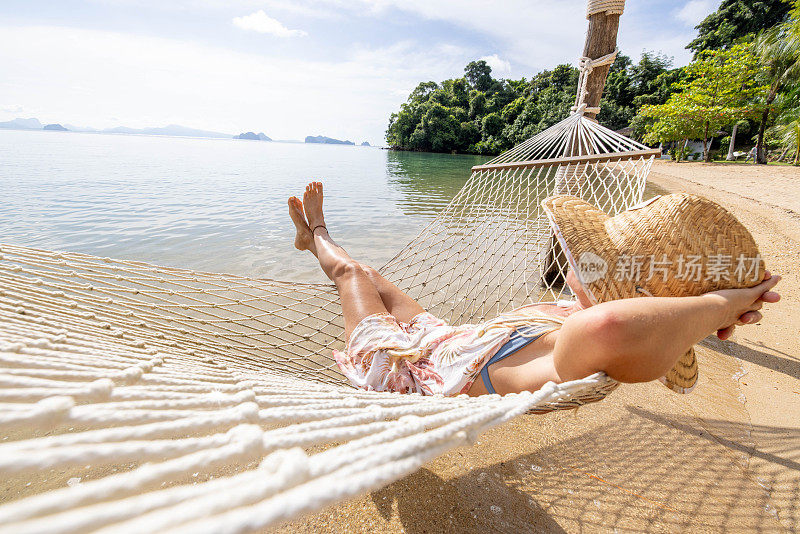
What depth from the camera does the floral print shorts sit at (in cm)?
101

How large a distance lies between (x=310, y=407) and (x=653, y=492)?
3.81 ft

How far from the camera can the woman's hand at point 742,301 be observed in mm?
683

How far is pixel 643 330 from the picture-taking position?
620 millimetres

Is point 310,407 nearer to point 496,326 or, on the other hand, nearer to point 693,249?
point 496,326

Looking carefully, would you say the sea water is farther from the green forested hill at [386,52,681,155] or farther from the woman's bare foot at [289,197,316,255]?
the green forested hill at [386,52,681,155]

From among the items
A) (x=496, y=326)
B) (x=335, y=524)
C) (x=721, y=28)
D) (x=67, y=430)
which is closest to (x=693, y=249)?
(x=496, y=326)

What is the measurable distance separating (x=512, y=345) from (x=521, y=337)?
3cm

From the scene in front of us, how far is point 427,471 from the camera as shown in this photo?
3.74 ft

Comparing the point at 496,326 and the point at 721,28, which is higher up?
the point at 721,28

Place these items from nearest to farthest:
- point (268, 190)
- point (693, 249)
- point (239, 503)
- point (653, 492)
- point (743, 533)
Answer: point (239, 503), point (693, 249), point (743, 533), point (653, 492), point (268, 190)

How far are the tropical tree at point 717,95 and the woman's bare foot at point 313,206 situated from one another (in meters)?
15.8

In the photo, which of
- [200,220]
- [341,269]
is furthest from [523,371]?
[200,220]

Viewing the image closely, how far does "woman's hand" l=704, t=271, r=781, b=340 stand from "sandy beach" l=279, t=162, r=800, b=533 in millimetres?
638

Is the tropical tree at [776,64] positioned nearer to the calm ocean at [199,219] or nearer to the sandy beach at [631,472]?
the calm ocean at [199,219]
